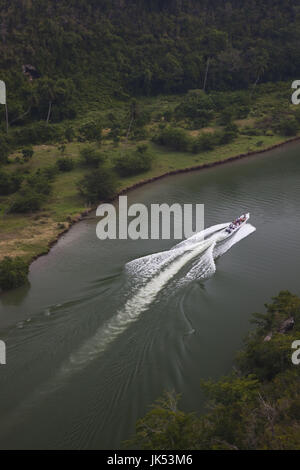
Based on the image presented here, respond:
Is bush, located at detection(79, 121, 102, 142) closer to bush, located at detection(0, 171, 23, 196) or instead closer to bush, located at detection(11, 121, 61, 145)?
bush, located at detection(11, 121, 61, 145)

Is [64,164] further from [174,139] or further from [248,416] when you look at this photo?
[248,416]

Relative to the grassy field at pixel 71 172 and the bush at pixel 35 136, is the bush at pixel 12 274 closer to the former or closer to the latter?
the grassy field at pixel 71 172

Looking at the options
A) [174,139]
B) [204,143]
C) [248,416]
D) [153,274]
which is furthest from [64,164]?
[248,416]

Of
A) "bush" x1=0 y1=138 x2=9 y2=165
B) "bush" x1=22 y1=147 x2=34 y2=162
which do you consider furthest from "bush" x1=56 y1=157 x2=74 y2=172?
"bush" x1=0 y1=138 x2=9 y2=165

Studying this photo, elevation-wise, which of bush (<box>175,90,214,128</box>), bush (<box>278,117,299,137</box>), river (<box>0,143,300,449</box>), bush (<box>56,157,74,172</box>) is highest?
bush (<box>175,90,214,128</box>)

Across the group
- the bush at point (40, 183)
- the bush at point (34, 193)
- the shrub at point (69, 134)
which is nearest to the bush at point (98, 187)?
the bush at point (40, 183)

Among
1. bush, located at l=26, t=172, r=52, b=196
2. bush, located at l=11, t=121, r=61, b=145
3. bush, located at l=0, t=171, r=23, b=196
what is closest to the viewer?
bush, located at l=26, t=172, r=52, b=196

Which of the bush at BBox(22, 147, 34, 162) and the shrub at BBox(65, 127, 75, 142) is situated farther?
the shrub at BBox(65, 127, 75, 142)
